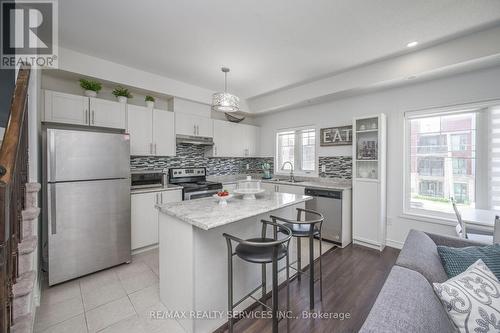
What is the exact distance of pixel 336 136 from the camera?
393 cm

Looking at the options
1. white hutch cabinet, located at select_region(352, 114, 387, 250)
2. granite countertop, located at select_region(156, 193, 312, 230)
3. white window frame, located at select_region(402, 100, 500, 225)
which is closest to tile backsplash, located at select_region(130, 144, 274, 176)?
granite countertop, located at select_region(156, 193, 312, 230)

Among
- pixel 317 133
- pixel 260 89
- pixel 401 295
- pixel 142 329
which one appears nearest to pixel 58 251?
pixel 142 329

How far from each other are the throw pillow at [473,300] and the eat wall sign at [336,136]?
9.54 feet

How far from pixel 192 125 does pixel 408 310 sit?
3.83 m

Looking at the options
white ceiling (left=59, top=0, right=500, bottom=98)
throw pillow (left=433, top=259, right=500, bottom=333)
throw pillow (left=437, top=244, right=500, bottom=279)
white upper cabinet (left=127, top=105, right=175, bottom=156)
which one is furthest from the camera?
white upper cabinet (left=127, top=105, right=175, bottom=156)

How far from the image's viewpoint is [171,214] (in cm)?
171

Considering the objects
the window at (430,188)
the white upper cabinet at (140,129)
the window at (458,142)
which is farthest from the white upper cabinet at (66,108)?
the window at (458,142)

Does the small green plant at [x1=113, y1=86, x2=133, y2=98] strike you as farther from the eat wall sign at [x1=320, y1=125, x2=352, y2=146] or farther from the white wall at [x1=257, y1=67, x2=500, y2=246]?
the eat wall sign at [x1=320, y1=125, x2=352, y2=146]

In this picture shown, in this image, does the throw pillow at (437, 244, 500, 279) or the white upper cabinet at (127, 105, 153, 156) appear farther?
the white upper cabinet at (127, 105, 153, 156)

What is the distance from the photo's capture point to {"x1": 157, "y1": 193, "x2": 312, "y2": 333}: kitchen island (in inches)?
62.6

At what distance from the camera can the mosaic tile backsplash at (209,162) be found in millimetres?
3682

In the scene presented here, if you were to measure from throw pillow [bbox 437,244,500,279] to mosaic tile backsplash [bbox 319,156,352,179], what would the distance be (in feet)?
8.21

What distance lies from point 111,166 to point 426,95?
4.47 metres

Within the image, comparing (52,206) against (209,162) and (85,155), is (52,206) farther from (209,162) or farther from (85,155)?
(209,162)
